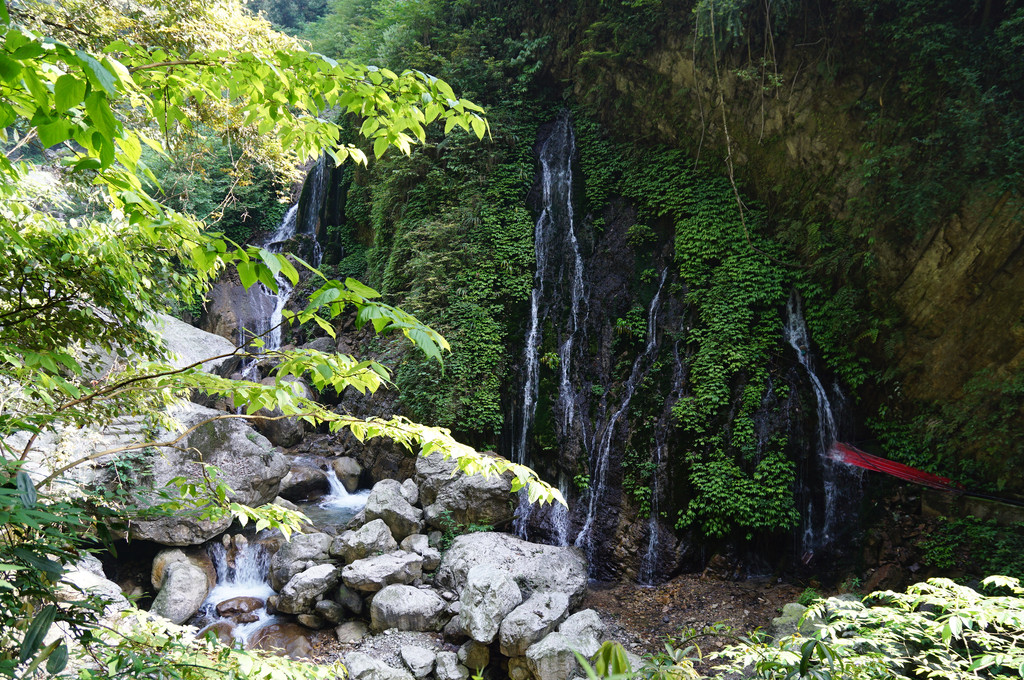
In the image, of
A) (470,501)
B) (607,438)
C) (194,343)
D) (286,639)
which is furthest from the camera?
(194,343)

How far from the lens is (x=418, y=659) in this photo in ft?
17.3

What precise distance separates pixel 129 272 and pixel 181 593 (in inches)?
208


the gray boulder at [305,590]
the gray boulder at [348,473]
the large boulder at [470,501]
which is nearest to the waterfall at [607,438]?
the large boulder at [470,501]

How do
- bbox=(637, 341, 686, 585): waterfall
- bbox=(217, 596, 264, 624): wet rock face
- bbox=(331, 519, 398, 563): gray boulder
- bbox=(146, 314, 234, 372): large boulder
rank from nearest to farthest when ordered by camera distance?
bbox=(217, 596, 264, 624): wet rock face
bbox=(331, 519, 398, 563): gray boulder
bbox=(637, 341, 686, 585): waterfall
bbox=(146, 314, 234, 372): large boulder

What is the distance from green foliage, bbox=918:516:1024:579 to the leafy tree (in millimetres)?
6292

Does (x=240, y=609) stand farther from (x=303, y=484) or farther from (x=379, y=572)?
(x=303, y=484)

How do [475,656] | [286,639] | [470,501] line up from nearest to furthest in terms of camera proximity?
[475,656]
[286,639]
[470,501]

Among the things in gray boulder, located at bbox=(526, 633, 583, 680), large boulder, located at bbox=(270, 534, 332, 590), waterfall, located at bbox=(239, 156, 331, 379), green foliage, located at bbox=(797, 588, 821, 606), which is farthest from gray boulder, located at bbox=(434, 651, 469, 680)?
waterfall, located at bbox=(239, 156, 331, 379)

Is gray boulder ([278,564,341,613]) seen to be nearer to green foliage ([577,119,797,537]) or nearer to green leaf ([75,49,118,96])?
green foliage ([577,119,797,537])

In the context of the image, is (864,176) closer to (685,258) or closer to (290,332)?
(685,258)

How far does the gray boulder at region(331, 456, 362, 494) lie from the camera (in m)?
9.04

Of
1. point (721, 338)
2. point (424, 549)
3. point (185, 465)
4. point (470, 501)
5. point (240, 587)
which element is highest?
point (721, 338)

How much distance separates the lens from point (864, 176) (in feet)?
22.6

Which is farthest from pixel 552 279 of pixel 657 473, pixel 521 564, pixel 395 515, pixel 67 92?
pixel 67 92
